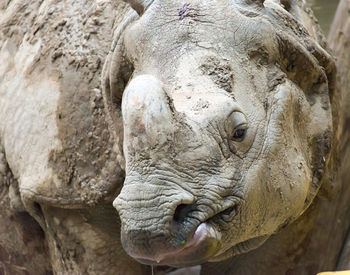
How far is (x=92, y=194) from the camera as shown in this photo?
3170mm

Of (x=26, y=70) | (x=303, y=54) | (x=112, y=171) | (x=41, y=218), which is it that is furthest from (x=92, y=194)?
(x=303, y=54)

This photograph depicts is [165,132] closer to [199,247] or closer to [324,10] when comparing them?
[199,247]

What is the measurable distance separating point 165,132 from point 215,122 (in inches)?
6.8

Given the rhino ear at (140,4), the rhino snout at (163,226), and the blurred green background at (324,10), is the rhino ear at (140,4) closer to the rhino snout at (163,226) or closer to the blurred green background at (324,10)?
the rhino snout at (163,226)

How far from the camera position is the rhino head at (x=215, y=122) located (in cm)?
245

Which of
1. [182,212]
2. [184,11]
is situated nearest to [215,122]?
[182,212]

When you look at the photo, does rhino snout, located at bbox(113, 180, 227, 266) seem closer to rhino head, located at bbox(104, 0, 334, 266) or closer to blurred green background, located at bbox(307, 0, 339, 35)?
rhino head, located at bbox(104, 0, 334, 266)

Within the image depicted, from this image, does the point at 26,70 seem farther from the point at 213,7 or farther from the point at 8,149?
the point at 213,7

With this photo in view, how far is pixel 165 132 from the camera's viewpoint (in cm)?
243

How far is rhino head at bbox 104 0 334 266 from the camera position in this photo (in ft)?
8.04

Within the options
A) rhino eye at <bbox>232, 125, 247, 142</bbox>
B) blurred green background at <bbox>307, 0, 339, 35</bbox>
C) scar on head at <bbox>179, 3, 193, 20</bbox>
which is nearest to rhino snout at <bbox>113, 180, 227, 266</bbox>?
rhino eye at <bbox>232, 125, 247, 142</bbox>

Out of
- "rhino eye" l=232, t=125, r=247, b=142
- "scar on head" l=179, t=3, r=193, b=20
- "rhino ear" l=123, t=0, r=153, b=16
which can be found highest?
"rhino ear" l=123, t=0, r=153, b=16

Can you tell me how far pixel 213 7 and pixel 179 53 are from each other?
196 millimetres

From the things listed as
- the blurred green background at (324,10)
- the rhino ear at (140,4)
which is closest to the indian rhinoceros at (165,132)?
the rhino ear at (140,4)
